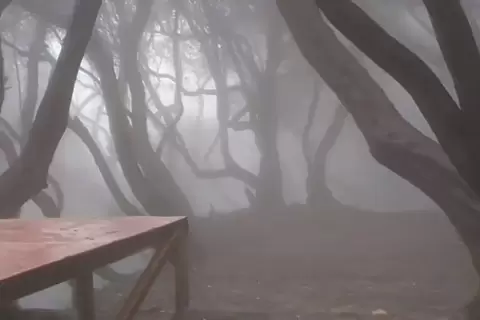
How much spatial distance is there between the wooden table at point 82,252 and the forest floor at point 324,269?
23 cm

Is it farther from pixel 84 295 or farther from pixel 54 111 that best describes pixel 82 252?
pixel 54 111

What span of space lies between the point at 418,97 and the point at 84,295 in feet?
3.62

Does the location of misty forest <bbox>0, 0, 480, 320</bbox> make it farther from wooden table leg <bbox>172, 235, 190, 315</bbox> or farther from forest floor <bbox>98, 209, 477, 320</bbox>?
wooden table leg <bbox>172, 235, 190, 315</bbox>

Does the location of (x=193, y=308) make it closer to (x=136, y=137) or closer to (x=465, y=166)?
(x=136, y=137)

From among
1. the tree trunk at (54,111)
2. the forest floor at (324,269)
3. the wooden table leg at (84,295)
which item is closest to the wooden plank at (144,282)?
the wooden table leg at (84,295)

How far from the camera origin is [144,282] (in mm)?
1428

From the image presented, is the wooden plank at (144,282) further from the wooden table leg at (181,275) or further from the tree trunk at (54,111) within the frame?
the tree trunk at (54,111)

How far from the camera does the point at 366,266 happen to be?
176 centimetres

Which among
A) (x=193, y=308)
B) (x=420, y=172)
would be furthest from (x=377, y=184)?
(x=193, y=308)

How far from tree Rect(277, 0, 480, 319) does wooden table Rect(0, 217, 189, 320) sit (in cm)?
65

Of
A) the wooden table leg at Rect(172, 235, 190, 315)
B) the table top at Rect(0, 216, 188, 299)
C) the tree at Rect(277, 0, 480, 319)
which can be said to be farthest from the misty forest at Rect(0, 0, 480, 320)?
the table top at Rect(0, 216, 188, 299)

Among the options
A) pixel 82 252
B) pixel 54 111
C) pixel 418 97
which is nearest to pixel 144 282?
pixel 82 252

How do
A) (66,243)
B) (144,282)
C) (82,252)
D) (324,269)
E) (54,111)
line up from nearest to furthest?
1. (82,252)
2. (66,243)
3. (144,282)
4. (324,269)
5. (54,111)

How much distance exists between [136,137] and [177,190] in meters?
0.22
